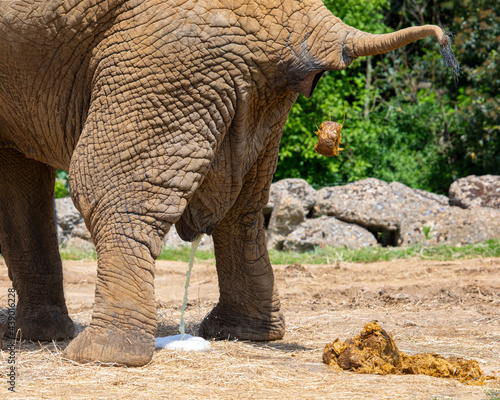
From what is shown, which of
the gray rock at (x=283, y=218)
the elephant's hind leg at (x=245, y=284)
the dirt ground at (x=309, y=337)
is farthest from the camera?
the gray rock at (x=283, y=218)

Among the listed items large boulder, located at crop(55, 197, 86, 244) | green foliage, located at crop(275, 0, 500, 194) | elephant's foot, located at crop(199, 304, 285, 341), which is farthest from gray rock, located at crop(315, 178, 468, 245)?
elephant's foot, located at crop(199, 304, 285, 341)

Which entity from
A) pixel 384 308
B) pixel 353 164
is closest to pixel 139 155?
pixel 384 308

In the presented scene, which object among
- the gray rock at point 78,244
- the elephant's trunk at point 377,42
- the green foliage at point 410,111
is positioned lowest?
the gray rock at point 78,244

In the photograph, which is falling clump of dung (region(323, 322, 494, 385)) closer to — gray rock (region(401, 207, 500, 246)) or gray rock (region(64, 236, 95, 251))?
gray rock (region(401, 207, 500, 246))

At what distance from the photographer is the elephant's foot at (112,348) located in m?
3.93

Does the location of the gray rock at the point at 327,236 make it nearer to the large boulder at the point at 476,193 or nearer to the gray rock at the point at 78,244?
the large boulder at the point at 476,193

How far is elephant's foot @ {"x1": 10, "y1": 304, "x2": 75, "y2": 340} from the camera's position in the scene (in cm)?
505

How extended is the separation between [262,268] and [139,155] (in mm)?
1477

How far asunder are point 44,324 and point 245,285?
1422 mm

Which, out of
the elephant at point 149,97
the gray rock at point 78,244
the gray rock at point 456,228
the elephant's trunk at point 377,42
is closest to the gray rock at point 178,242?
the gray rock at point 78,244

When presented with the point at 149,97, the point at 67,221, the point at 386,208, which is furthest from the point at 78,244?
the point at 149,97

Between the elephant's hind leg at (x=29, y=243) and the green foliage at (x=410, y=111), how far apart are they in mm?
8271

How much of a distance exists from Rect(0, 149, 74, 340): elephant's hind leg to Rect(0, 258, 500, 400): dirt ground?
9.8 inches

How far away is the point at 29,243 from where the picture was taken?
5129 mm
